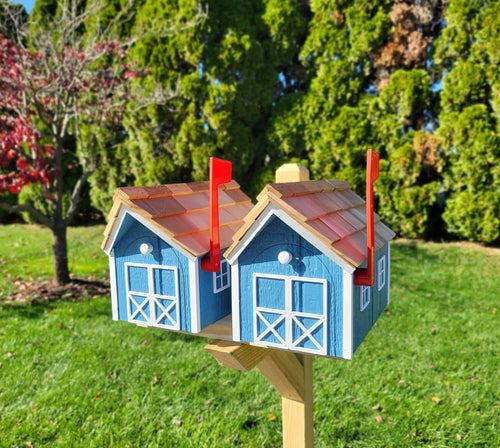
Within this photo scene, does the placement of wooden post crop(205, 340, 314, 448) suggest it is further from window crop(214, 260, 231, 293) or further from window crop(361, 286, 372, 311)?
window crop(361, 286, 372, 311)

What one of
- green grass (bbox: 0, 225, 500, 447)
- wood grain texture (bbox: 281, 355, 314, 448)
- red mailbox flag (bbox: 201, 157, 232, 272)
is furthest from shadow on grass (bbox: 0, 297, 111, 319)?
red mailbox flag (bbox: 201, 157, 232, 272)

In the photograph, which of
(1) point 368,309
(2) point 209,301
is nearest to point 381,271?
(1) point 368,309

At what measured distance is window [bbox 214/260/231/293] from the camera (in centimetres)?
195

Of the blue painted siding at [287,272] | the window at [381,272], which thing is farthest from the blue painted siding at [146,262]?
the window at [381,272]

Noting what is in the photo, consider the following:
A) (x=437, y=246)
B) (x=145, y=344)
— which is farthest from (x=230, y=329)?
(x=437, y=246)

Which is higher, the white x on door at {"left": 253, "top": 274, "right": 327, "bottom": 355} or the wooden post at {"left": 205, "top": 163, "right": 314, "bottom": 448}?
the white x on door at {"left": 253, "top": 274, "right": 327, "bottom": 355}

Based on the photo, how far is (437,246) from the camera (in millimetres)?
10172

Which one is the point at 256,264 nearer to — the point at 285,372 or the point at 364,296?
the point at 364,296

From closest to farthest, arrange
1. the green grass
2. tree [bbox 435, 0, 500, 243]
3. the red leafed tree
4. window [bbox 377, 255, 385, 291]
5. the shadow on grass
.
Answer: window [bbox 377, 255, 385, 291] < the green grass < the shadow on grass < the red leafed tree < tree [bbox 435, 0, 500, 243]

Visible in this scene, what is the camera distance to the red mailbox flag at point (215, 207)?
5.36ft

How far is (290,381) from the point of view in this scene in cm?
216

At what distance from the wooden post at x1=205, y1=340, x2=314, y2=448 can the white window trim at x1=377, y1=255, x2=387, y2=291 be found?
52 centimetres

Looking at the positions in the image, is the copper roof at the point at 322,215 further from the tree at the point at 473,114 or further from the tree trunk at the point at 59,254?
the tree at the point at 473,114

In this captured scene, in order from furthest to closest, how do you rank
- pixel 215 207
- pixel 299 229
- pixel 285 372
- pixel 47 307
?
1. pixel 47 307
2. pixel 285 372
3. pixel 215 207
4. pixel 299 229
